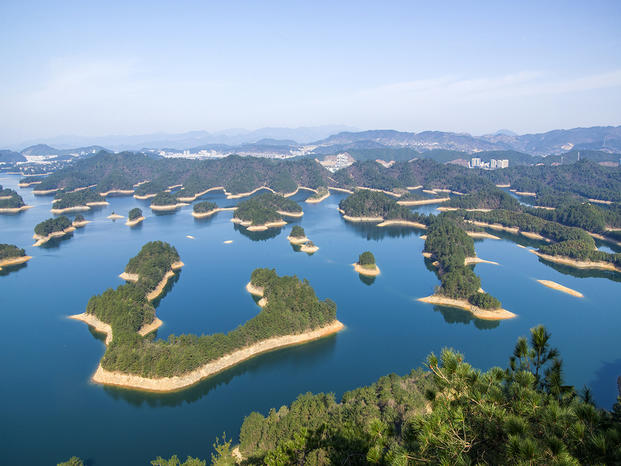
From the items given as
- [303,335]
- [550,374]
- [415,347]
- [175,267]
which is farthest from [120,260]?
[550,374]

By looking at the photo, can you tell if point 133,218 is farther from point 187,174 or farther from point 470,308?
point 470,308

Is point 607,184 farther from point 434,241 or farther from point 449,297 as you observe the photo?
point 449,297

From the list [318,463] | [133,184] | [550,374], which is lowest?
[133,184]

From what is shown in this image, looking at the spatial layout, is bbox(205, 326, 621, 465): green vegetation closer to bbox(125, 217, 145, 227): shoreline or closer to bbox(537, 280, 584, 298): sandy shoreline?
bbox(537, 280, 584, 298): sandy shoreline

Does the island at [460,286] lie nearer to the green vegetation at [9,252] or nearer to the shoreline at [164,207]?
the green vegetation at [9,252]

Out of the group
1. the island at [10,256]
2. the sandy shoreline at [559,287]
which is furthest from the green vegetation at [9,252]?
the sandy shoreline at [559,287]
